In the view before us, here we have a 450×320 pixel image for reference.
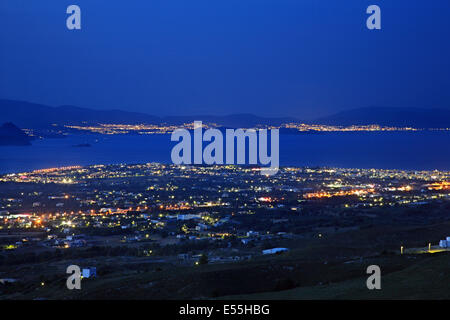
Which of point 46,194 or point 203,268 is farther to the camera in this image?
point 46,194

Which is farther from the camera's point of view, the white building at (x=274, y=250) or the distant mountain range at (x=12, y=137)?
the distant mountain range at (x=12, y=137)

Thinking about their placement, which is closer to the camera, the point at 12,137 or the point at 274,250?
the point at 274,250

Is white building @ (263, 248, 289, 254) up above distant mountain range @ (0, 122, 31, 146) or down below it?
below

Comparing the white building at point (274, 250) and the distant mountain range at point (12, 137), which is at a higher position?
the distant mountain range at point (12, 137)

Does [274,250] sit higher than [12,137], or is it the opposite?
[12,137]

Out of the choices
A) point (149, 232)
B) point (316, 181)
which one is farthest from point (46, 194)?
point (316, 181)

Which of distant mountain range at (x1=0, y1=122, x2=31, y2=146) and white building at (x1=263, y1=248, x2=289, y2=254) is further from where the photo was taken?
distant mountain range at (x1=0, y1=122, x2=31, y2=146)
